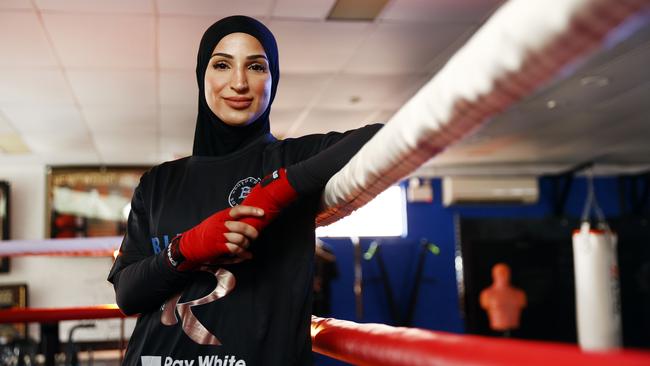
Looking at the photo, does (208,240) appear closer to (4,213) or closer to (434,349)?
(434,349)

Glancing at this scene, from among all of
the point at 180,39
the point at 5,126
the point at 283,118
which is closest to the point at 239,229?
the point at 180,39

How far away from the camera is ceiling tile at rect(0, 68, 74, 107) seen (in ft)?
15.3

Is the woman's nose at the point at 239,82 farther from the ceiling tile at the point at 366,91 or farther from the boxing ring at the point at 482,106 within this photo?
the ceiling tile at the point at 366,91

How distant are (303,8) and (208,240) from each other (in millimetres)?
3000

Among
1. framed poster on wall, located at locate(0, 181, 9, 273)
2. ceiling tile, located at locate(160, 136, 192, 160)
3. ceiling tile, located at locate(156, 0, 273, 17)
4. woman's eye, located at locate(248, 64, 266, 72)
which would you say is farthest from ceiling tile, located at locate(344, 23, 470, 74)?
framed poster on wall, located at locate(0, 181, 9, 273)

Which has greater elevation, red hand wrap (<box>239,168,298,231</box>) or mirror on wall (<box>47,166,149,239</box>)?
mirror on wall (<box>47,166,149,239</box>)

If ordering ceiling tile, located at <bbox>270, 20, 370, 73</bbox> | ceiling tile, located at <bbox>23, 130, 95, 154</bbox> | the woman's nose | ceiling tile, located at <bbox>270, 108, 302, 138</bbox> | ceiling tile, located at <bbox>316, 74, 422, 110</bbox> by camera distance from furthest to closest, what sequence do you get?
ceiling tile, located at <bbox>23, 130, 95, 154</bbox> → ceiling tile, located at <bbox>270, 108, 302, 138</bbox> → ceiling tile, located at <bbox>316, 74, 422, 110</bbox> → ceiling tile, located at <bbox>270, 20, 370, 73</bbox> → the woman's nose

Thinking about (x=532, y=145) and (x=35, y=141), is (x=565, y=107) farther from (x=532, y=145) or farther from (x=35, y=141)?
(x=35, y=141)

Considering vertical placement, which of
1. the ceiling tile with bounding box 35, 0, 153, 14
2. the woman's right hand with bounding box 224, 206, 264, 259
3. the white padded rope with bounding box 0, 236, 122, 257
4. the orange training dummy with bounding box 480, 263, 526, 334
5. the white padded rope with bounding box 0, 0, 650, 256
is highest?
the ceiling tile with bounding box 35, 0, 153, 14

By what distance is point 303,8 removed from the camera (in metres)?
3.67

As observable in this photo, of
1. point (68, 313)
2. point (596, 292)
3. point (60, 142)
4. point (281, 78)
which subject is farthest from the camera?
point (60, 142)

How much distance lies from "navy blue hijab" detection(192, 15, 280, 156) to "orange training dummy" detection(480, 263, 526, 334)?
719 cm

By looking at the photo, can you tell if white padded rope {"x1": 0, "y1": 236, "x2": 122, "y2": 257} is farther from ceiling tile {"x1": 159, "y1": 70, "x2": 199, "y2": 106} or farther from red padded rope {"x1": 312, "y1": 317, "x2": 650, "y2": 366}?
ceiling tile {"x1": 159, "y1": 70, "x2": 199, "y2": 106}

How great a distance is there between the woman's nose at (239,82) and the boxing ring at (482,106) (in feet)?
1.58
